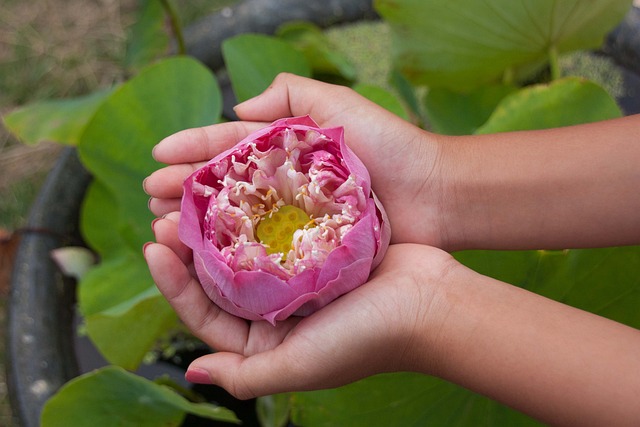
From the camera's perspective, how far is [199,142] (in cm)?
64

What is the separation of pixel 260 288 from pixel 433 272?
0.54 feet

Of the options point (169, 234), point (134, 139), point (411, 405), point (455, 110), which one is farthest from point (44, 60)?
point (411, 405)

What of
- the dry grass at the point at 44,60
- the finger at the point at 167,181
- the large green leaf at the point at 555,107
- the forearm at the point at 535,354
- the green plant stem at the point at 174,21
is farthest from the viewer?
the dry grass at the point at 44,60

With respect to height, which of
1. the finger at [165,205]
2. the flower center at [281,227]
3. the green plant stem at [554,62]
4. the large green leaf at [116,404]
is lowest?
the large green leaf at [116,404]

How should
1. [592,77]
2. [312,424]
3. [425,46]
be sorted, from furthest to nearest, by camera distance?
1. [592,77]
2. [425,46]
3. [312,424]

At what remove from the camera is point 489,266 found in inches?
28.3

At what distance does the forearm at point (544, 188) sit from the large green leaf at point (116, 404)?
305 mm

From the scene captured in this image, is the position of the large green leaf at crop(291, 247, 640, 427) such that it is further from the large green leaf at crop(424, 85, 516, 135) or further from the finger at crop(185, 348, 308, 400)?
the large green leaf at crop(424, 85, 516, 135)

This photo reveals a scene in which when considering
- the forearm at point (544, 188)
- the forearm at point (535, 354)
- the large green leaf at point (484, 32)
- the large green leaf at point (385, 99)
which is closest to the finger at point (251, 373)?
the forearm at point (535, 354)

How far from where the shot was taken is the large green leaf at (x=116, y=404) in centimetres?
64

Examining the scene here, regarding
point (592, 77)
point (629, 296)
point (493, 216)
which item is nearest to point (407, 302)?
point (493, 216)

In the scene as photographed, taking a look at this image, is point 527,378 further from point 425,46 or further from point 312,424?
point 425,46

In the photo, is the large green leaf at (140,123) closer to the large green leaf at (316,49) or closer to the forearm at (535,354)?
the large green leaf at (316,49)

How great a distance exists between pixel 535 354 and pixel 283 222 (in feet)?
0.77
